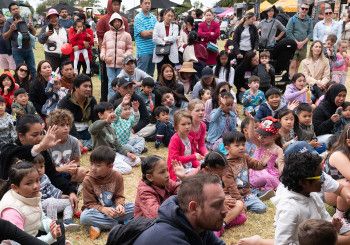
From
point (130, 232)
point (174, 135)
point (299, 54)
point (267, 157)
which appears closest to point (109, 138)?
point (174, 135)

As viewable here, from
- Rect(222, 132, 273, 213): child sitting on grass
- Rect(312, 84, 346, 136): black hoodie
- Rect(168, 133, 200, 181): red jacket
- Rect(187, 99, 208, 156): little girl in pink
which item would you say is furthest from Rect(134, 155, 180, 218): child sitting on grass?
Rect(312, 84, 346, 136): black hoodie

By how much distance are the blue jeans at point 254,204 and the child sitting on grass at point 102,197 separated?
3.89 feet

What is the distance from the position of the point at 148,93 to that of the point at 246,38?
3.35 m

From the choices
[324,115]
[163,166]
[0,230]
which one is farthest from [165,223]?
[324,115]

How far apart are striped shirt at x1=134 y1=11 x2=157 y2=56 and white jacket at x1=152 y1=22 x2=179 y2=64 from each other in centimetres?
15

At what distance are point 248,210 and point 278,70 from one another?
569 centimetres

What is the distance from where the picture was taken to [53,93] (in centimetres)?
662

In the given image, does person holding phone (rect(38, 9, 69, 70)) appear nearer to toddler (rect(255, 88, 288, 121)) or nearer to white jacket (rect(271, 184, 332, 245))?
toddler (rect(255, 88, 288, 121))

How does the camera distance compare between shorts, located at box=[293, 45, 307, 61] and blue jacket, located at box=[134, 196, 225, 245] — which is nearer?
blue jacket, located at box=[134, 196, 225, 245]

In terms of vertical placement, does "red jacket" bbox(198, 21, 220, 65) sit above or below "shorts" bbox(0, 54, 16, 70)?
above

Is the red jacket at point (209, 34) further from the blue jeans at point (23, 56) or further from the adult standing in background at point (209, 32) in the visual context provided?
the blue jeans at point (23, 56)

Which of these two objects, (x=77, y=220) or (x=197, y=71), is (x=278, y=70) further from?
(x=77, y=220)

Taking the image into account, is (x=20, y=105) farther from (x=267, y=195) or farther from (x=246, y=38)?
(x=246, y=38)

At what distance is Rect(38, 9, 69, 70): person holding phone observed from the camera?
8617 millimetres
